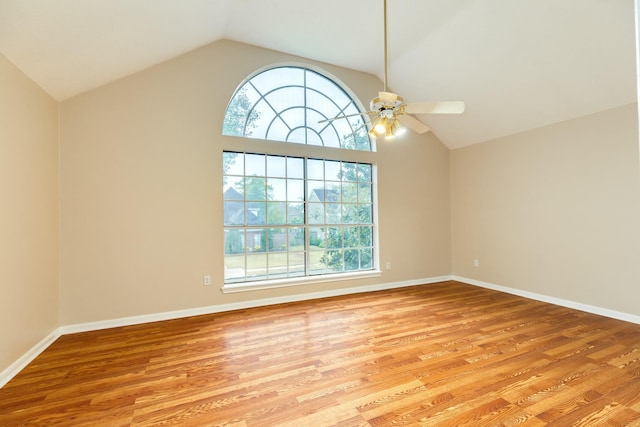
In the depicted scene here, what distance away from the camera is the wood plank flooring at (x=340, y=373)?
65.7 inches

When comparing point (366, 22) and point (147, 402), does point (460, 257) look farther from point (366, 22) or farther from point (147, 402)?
point (147, 402)

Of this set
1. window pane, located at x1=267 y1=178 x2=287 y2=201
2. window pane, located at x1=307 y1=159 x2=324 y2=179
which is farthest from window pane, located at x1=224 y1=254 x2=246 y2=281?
window pane, located at x1=307 y1=159 x2=324 y2=179

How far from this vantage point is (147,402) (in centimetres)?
179

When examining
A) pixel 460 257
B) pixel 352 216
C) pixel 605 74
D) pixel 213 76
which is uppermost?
pixel 213 76

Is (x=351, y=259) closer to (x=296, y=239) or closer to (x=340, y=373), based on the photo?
(x=296, y=239)

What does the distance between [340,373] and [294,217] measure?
2307mm

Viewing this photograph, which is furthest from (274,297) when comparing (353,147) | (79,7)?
(79,7)

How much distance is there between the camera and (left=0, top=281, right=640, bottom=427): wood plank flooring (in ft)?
5.47

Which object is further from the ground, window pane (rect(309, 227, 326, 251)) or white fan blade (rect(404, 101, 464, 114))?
white fan blade (rect(404, 101, 464, 114))

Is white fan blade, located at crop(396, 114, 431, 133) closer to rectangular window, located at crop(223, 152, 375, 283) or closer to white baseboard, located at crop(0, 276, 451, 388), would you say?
rectangular window, located at crop(223, 152, 375, 283)

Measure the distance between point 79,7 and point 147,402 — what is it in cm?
274

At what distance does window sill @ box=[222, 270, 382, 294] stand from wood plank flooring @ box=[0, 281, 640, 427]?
396 millimetres

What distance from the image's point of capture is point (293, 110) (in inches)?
160

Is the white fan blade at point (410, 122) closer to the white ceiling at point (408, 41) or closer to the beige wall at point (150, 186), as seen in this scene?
the white ceiling at point (408, 41)
